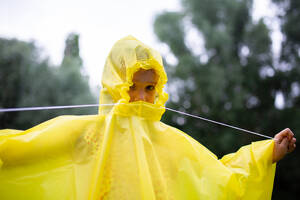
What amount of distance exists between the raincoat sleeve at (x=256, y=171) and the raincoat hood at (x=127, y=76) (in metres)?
0.66

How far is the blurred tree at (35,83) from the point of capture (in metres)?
10.7

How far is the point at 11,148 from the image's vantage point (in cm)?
161

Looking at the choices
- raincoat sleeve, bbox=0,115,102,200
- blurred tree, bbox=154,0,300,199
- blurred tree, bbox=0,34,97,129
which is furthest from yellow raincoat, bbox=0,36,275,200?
blurred tree, bbox=0,34,97,129

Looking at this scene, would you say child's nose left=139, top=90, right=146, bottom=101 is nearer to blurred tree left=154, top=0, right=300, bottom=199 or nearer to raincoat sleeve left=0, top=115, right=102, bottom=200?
raincoat sleeve left=0, top=115, right=102, bottom=200

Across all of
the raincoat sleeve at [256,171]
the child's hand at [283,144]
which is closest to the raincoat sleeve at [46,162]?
the raincoat sleeve at [256,171]

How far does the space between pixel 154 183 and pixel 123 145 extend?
30 cm

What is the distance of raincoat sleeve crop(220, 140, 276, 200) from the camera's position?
6.00 feet

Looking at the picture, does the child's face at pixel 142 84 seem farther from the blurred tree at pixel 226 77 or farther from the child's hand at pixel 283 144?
the blurred tree at pixel 226 77

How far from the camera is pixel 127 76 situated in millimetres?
1896

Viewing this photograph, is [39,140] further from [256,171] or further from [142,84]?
[256,171]

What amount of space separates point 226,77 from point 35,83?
770 cm

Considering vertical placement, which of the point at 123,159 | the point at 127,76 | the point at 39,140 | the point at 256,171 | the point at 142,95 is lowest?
the point at 256,171

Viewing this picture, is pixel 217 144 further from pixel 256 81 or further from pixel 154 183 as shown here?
pixel 154 183

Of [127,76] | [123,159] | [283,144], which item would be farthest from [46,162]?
[283,144]
